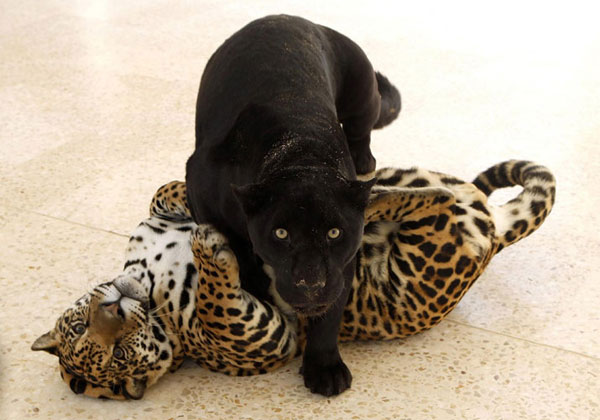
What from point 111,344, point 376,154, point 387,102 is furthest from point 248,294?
point 376,154

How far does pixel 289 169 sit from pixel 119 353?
0.93 meters

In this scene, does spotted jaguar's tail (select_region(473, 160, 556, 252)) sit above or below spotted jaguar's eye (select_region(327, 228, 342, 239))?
below

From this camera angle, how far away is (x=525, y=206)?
329cm

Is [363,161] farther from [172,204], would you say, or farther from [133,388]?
[133,388]

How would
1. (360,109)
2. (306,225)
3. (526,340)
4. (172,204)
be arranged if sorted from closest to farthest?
(306,225) < (526,340) < (172,204) < (360,109)

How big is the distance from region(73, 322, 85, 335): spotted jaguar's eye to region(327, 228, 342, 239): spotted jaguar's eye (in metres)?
0.99

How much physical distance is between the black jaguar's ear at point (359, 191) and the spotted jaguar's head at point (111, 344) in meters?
0.96

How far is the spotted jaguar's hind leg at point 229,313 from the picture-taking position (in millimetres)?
2820

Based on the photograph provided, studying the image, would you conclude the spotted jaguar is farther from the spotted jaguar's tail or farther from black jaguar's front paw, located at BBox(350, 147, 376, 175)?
black jaguar's front paw, located at BBox(350, 147, 376, 175)

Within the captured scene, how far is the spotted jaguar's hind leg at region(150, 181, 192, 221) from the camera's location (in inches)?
136

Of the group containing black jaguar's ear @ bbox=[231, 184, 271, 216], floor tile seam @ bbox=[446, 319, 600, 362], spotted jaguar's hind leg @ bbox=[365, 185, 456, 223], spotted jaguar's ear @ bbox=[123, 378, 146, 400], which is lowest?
spotted jaguar's ear @ bbox=[123, 378, 146, 400]

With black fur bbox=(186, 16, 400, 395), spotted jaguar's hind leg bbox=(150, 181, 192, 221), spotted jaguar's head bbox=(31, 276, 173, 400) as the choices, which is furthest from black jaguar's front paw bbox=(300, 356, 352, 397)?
spotted jaguar's hind leg bbox=(150, 181, 192, 221)

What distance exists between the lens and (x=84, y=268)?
3697mm

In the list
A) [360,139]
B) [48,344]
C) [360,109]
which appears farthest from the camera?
[360,139]
